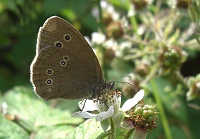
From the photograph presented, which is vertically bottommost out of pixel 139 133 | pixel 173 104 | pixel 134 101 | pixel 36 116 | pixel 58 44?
pixel 139 133

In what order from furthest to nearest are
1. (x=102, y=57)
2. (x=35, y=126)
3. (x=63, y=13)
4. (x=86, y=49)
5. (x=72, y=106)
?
(x=63, y=13)
(x=72, y=106)
(x=102, y=57)
(x=35, y=126)
(x=86, y=49)

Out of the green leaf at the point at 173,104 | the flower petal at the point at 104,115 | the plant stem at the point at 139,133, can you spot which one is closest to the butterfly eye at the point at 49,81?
the flower petal at the point at 104,115

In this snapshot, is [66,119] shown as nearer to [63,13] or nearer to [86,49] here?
[86,49]

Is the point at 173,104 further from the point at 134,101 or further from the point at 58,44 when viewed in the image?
the point at 134,101

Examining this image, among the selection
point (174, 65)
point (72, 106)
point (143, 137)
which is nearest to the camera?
point (143, 137)

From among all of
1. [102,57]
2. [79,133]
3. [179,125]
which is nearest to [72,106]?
[102,57]

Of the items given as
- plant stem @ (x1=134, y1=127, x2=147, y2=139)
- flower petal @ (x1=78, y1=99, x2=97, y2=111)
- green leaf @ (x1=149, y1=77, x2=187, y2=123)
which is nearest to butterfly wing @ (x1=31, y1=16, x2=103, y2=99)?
flower petal @ (x1=78, y1=99, x2=97, y2=111)

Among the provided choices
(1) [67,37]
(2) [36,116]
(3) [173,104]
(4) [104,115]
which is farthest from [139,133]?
(3) [173,104]
